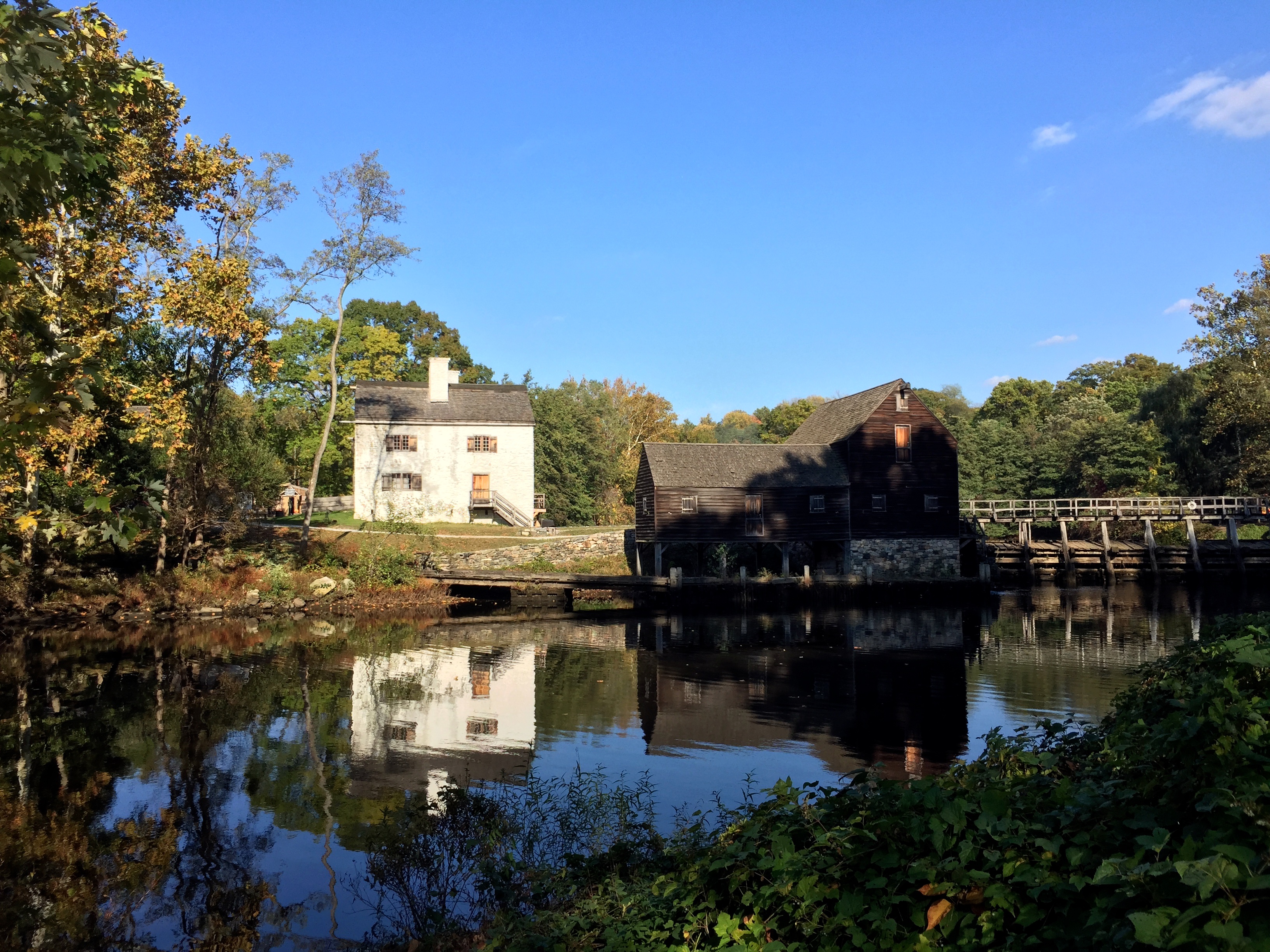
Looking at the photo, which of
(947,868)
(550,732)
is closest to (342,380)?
(550,732)

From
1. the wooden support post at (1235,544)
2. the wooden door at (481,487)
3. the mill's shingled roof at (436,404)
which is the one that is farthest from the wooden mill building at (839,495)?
the wooden support post at (1235,544)

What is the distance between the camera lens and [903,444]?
140ft

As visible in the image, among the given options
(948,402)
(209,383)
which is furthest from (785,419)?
(209,383)

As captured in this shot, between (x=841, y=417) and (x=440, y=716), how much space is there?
32.5m

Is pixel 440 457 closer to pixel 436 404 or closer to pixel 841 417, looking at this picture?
pixel 436 404

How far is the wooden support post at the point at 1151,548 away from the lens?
4481 cm

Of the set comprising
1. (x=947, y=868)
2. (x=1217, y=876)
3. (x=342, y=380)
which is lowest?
(x=947, y=868)

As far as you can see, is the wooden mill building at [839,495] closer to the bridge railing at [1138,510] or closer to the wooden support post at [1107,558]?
the bridge railing at [1138,510]

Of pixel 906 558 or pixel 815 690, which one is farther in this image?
pixel 906 558

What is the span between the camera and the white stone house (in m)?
48.8

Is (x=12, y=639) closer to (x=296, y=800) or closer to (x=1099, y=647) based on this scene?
(x=296, y=800)

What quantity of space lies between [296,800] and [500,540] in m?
31.7

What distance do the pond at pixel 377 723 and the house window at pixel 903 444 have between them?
42.1 feet

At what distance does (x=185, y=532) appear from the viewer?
31.4m
